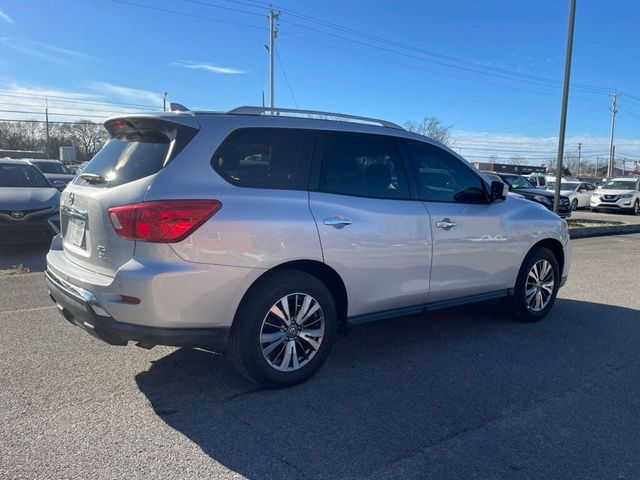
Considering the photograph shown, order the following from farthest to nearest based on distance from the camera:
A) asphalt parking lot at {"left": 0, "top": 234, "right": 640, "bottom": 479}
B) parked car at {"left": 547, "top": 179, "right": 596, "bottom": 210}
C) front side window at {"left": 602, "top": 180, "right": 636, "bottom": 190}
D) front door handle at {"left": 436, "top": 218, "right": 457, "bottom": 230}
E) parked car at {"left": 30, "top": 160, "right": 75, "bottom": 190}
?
parked car at {"left": 547, "top": 179, "right": 596, "bottom": 210}
front side window at {"left": 602, "top": 180, "right": 636, "bottom": 190}
parked car at {"left": 30, "top": 160, "right": 75, "bottom": 190}
front door handle at {"left": 436, "top": 218, "right": 457, "bottom": 230}
asphalt parking lot at {"left": 0, "top": 234, "right": 640, "bottom": 479}

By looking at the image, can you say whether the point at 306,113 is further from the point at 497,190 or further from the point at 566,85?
the point at 566,85

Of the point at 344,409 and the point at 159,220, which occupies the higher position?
the point at 159,220

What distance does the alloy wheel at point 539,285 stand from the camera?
18.4 feet

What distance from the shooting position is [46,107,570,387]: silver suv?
3.32 metres

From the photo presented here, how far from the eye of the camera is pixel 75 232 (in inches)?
151

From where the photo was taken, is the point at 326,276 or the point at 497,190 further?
the point at 497,190

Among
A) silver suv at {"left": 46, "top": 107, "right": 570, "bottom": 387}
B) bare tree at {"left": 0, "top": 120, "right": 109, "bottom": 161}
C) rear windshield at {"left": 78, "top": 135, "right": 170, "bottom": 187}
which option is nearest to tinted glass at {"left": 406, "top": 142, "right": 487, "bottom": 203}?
silver suv at {"left": 46, "top": 107, "right": 570, "bottom": 387}

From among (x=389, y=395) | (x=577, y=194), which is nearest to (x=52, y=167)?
(x=389, y=395)

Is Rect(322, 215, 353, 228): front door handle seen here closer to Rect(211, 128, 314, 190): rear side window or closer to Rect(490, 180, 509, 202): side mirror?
Rect(211, 128, 314, 190): rear side window

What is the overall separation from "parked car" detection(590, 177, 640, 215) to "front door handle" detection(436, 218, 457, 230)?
2465 cm

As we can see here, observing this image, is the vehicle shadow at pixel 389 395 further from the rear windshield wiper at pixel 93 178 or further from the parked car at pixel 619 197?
the parked car at pixel 619 197

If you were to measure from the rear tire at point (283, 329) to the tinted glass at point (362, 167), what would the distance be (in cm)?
78

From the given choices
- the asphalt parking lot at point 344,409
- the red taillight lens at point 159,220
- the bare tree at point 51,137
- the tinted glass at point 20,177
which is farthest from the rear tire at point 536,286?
the bare tree at point 51,137

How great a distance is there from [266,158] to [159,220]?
0.93 metres
